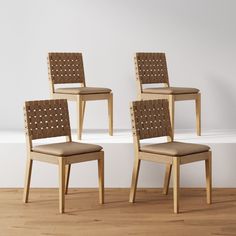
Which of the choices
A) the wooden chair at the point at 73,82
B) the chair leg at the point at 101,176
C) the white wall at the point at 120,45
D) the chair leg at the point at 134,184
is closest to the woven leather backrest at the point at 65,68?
the wooden chair at the point at 73,82

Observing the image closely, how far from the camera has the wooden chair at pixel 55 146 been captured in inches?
180

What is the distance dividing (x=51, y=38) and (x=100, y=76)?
639 millimetres

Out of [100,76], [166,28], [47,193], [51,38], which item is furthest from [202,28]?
[47,193]

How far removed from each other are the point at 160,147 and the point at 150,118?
0.37 meters

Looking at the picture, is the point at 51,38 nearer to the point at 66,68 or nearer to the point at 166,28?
the point at 66,68

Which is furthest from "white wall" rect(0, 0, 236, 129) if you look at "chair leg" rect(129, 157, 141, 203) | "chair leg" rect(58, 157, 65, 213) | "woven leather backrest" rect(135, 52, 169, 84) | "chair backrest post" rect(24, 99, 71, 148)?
"chair leg" rect(58, 157, 65, 213)

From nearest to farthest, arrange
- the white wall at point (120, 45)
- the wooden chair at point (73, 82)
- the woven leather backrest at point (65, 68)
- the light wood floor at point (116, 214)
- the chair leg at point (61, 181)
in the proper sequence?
the light wood floor at point (116, 214), the chair leg at point (61, 181), the wooden chair at point (73, 82), the woven leather backrest at point (65, 68), the white wall at point (120, 45)

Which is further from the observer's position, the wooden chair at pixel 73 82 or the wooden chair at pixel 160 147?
the wooden chair at pixel 73 82

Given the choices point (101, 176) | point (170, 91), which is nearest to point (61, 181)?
point (101, 176)

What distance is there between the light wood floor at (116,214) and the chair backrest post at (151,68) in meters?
1.16

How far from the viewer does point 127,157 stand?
5.35 metres

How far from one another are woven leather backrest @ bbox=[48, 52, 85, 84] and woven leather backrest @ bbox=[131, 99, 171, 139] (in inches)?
47.1

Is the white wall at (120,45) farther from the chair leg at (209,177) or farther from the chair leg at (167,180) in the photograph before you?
the chair leg at (209,177)

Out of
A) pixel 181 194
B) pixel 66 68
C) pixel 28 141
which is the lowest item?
pixel 181 194
